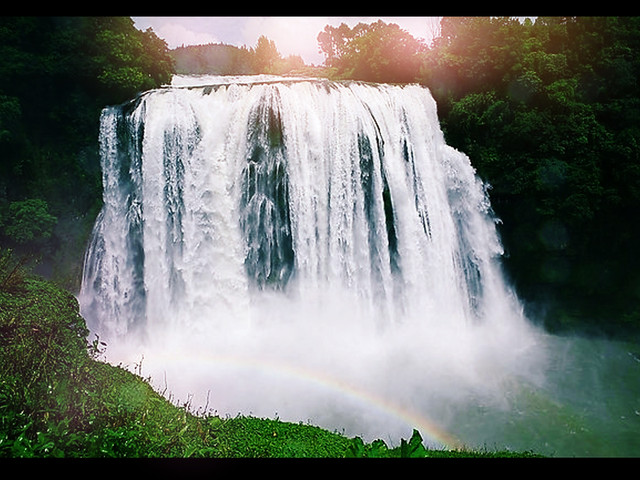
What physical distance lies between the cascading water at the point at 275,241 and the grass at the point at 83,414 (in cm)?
320

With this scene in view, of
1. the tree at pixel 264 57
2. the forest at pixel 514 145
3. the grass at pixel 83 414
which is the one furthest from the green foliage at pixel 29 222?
Result: the tree at pixel 264 57

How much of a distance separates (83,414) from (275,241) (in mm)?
6542

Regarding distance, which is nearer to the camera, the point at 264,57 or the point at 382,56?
the point at 382,56

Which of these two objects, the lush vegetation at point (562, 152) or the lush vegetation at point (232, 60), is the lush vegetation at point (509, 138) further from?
the lush vegetation at point (232, 60)

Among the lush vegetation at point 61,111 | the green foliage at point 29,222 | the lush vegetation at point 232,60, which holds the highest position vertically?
the lush vegetation at point 232,60

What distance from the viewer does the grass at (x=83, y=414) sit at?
16.1 feet

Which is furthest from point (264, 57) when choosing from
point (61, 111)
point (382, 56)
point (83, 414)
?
point (83, 414)

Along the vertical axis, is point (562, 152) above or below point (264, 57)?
below

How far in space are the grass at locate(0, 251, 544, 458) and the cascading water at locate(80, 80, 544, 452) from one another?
126 inches

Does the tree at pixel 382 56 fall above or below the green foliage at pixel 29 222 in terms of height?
above

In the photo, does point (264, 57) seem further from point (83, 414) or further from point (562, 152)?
point (83, 414)

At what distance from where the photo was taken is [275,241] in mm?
11422

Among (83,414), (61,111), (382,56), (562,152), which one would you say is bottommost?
(83,414)

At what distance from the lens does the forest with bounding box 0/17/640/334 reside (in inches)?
476
